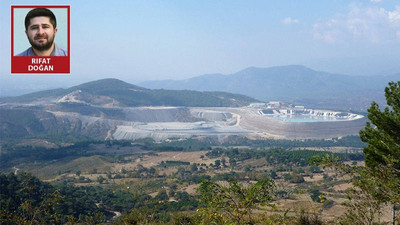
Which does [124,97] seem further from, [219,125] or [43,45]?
[43,45]

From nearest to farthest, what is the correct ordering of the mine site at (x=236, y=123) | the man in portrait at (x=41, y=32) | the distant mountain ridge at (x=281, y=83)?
the man in portrait at (x=41, y=32)
the mine site at (x=236, y=123)
the distant mountain ridge at (x=281, y=83)

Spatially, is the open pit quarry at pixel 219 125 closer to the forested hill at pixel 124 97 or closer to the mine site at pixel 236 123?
the mine site at pixel 236 123

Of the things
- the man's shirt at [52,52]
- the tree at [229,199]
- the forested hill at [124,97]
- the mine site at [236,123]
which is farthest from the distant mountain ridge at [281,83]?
the tree at [229,199]

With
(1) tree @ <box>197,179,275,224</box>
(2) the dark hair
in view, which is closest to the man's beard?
(2) the dark hair

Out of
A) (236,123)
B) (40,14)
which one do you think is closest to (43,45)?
(40,14)

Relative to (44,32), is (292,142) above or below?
below

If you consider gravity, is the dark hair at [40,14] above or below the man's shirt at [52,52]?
above

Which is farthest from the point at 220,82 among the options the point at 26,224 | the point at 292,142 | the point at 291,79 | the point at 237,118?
the point at 26,224

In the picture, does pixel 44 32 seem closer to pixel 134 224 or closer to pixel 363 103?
pixel 134 224
